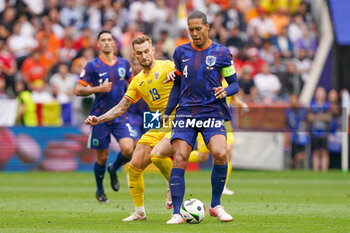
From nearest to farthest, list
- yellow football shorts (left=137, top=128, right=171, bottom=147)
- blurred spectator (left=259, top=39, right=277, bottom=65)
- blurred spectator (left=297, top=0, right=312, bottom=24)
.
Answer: yellow football shorts (left=137, top=128, right=171, bottom=147)
blurred spectator (left=259, top=39, right=277, bottom=65)
blurred spectator (left=297, top=0, right=312, bottom=24)

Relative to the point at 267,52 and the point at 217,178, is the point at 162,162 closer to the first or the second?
the point at 217,178

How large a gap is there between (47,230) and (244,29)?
56.4 ft

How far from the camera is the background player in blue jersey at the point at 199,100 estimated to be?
29.5ft

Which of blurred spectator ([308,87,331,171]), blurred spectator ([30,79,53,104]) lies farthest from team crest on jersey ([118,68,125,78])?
blurred spectator ([308,87,331,171])

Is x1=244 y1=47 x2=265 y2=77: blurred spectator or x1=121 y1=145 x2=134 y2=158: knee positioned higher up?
x1=244 y1=47 x2=265 y2=77: blurred spectator

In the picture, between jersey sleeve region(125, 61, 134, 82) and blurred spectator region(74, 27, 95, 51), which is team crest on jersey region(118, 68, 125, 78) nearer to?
jersey sleeve region(125, 61, 134, 82)

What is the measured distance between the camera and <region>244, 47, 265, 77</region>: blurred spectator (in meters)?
22.8

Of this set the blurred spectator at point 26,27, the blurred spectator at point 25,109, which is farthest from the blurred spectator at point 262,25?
the blurred spectator at point 25,109

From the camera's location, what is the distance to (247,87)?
2127 cm

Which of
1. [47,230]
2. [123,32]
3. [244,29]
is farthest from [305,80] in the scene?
[47,230]

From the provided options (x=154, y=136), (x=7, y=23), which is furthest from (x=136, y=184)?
(x=7, y=23)

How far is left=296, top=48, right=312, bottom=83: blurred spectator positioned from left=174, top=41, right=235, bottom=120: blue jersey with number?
1388cm

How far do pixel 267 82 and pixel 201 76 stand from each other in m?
13.1

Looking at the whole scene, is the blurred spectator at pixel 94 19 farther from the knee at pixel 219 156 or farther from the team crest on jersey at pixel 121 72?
the knee at pixel 219 156
